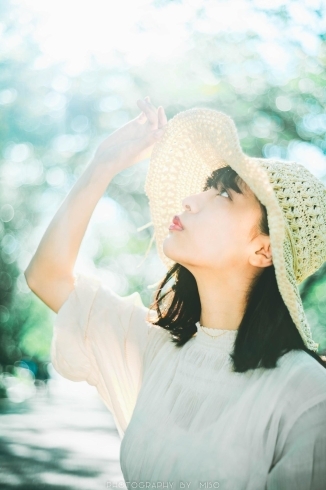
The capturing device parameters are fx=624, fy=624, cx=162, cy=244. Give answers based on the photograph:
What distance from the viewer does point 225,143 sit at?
7.72ft

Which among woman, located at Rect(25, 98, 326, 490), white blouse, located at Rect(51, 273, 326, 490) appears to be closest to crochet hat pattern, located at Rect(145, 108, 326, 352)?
woman, located at Rect(25, 98, 326, 490)

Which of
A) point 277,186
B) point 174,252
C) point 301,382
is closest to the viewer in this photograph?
point 301,382

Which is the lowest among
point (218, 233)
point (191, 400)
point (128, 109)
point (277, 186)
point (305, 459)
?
point (128, 109)

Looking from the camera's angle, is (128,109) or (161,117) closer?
(161,117)

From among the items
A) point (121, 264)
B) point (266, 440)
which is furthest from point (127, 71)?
point (266, 440)

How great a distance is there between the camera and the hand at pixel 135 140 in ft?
8.30

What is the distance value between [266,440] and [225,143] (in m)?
1.07

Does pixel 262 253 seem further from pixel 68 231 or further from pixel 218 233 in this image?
pixel 68 231

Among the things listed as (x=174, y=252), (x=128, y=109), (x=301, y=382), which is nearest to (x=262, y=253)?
(x=174, y=252)

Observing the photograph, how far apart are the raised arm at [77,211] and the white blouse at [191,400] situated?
9 centimetres

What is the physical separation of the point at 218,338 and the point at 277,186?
25.1 inches

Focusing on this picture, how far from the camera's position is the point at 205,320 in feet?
8.23

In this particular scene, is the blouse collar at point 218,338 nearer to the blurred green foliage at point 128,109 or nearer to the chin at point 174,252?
the chin at point 174,252

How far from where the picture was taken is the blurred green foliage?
11180mm
